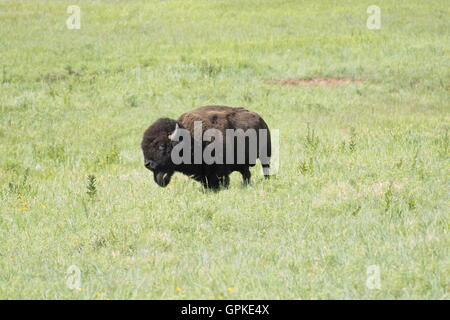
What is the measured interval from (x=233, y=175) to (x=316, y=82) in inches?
502

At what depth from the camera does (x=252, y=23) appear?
1319 inches

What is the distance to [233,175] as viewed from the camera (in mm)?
12516

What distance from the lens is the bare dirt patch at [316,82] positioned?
78.9 ft

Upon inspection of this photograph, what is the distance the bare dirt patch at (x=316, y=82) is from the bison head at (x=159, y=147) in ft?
47.9

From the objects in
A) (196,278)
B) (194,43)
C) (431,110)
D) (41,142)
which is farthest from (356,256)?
(194,43)

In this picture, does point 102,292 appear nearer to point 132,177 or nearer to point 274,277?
point 274,277
